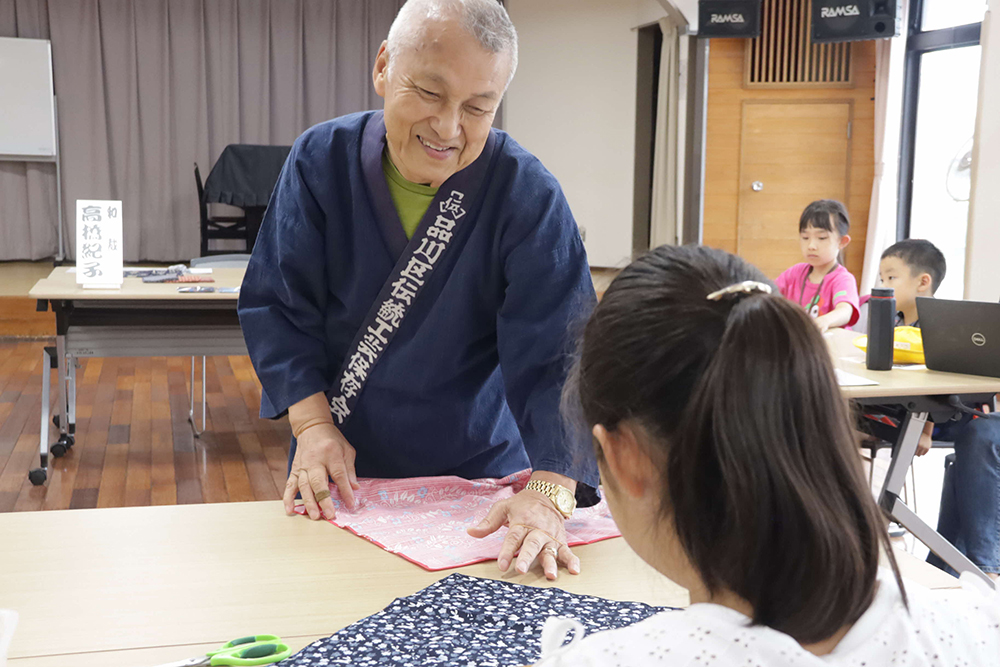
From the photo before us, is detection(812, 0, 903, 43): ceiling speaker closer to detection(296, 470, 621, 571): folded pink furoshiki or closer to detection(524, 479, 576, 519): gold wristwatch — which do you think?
detection(296, 470, 621, 571): folded pink furoshiki

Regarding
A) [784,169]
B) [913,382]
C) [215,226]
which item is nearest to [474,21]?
[913,382]

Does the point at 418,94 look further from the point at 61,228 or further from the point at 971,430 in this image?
the point at 61,228

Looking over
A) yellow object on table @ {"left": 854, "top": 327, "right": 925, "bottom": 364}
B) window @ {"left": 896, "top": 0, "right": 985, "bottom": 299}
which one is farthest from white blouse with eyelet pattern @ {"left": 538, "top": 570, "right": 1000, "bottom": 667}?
window @ {"left": 896, "top": 0, "right": 985, "bottom": 299}

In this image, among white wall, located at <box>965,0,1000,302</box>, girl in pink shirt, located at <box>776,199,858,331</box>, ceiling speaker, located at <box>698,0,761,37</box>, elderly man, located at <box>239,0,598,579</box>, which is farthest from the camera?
ceiling speaker, located at <box>698,0,761,37</box>

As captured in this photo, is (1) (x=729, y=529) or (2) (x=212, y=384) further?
(2) (x=212, y=384)

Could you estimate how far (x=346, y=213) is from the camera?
1307 millimetres

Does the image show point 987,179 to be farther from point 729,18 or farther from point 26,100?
→ point 26,100

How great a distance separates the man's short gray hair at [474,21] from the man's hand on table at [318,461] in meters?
0.49

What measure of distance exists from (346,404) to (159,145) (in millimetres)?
7815

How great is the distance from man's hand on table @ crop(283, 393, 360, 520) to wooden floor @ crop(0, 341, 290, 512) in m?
2.16

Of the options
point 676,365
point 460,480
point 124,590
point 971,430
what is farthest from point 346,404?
point 971,430

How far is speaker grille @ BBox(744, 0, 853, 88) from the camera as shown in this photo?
651 centimetres

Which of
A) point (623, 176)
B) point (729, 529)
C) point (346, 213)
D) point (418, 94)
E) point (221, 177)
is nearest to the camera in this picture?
point (729, 529)

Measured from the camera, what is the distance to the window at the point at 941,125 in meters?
5.56
